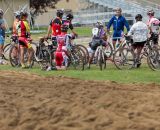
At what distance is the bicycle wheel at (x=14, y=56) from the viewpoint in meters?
20.0

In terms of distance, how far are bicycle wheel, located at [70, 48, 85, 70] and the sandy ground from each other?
6.50 metres

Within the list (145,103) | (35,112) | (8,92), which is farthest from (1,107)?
(145,103)

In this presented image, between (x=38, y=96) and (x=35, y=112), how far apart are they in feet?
4.55

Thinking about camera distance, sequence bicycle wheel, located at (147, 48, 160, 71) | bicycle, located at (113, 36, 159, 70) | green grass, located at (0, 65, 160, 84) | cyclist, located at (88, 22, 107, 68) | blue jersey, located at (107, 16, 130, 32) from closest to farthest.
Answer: green grass, located at (0, 65, 160, 84) → bicycle wheel, located at (147, 48, 160, 71) → bicycle, located at (113, 36, 159, 70) → cyclist, located at (88, 22, 107, 68) → blue jersey, located at (107, 16, 130, 32)

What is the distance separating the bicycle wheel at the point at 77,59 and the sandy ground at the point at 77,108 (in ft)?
21.3

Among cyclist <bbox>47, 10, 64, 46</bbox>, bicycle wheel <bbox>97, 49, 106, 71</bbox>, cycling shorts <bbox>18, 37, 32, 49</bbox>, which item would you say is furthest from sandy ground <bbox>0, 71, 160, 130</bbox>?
cycling shorts <bbox>18, 37, 32, 49</bbox>

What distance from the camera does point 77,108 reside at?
921cm

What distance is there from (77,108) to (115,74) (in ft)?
24.7

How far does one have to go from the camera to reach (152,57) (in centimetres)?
1775

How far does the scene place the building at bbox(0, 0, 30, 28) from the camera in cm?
5551

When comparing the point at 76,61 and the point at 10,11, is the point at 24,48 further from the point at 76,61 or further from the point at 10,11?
the point at 10,11

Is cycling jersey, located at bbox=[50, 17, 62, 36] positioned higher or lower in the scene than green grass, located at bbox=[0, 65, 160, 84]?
higher

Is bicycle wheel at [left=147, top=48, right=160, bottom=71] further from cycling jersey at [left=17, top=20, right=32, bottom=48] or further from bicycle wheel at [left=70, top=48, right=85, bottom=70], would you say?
cycling jersey at [left=17, top=20, right=32, bottom=48]

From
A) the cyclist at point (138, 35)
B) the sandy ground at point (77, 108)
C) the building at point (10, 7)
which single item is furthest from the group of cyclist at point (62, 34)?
the building at point (10, 7)
